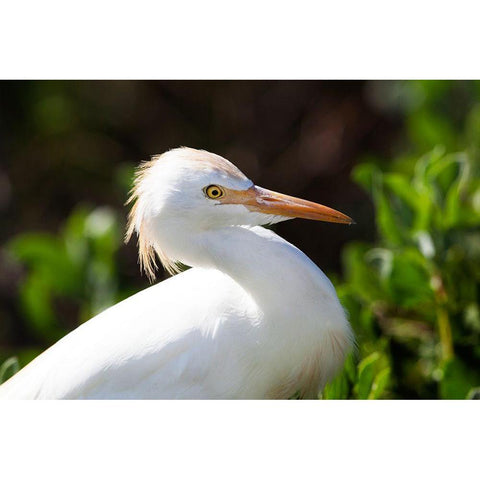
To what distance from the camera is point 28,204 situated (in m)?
3.96

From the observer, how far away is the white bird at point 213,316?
1593mm

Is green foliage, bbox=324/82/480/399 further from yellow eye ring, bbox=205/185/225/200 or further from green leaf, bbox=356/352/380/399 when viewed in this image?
yellow eye ring, bbox=205/185/225/200

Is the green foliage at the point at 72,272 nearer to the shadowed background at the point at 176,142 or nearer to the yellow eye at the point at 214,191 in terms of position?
the yellow eye at the point at 214,191

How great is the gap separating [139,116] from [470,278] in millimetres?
2704

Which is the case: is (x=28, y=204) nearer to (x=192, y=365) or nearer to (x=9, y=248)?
(x=9, y=248)

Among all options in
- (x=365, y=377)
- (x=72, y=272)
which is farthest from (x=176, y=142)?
(x=365, y=377)

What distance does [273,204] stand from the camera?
62.6 inches

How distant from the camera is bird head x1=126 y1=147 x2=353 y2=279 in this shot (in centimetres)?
158

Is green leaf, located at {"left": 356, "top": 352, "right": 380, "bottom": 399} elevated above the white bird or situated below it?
below

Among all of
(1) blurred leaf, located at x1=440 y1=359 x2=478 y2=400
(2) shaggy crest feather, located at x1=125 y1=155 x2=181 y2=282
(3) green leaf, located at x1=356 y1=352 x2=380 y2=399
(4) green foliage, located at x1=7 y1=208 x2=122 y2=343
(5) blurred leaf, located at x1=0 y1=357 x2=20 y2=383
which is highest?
(2) shaggy crest feather, located at x1=125 y1=155 x2=181 y2=282

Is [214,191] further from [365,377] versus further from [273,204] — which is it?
[365,377]

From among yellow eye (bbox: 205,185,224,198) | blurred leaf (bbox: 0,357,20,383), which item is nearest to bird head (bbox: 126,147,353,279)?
yellow eye (bbox: 205,185,224,198)

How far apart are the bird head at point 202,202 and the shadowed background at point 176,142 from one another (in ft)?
5.49

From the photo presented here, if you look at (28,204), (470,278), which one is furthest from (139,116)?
(470,278)
